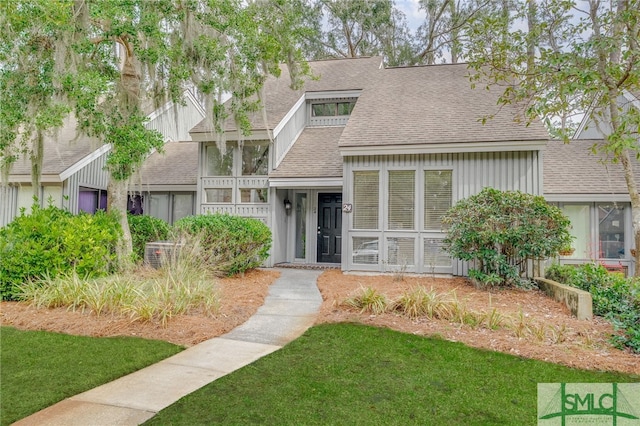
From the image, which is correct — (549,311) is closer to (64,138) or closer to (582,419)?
(582,419)

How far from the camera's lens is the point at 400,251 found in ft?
33.0

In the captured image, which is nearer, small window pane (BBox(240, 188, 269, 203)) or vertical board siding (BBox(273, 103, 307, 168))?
small window pane (BBox(240, 188, 269, 203))

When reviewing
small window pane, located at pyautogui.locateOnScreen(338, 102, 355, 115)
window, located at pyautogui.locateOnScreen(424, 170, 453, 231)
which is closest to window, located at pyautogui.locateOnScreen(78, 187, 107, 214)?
small window pane, located at pyautogui.locateOnScreen(338, 102, 355, 115)

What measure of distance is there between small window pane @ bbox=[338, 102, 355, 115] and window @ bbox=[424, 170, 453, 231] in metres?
5.13

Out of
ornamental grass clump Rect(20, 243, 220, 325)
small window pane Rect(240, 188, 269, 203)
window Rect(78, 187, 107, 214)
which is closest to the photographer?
ornamental grass clump Rect(20, 243, 220, 325)

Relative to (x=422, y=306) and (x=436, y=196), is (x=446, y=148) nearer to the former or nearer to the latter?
(x=436, y=196)

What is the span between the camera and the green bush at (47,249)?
22.4 ft

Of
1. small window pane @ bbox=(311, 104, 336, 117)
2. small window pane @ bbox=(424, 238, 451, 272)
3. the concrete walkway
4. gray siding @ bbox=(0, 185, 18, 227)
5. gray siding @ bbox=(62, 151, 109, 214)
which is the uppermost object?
small window pane @ bbox=(311, 104, 336, 117)

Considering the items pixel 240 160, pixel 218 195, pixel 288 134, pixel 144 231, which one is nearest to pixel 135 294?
pixel 144 231

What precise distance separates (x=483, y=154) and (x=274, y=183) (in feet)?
17.9

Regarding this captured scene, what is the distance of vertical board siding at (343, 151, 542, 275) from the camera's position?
31.0ft

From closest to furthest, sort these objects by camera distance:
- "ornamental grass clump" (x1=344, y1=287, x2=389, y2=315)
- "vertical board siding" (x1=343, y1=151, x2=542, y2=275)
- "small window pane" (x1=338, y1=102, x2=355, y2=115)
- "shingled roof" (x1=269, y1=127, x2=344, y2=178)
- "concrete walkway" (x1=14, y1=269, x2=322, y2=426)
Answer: "concrete walkway" (x1=14, y1=269, x2=322, y2=426) → "ornamental grass clump" (x1=344, y1=287, x2=389, y2=315) → "vertical board siding" (x1=343, y1=151, x2=542, y2=275) → "shingled roof" (x1=269, y1=127, x2=344, y2=178) → "small window pane" (x1=338, y1=102, x2=355, y2=115)

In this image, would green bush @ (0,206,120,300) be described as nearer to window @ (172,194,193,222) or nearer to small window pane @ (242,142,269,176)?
small window pane @ (242,142,269,176)

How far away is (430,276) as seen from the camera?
381 inches
